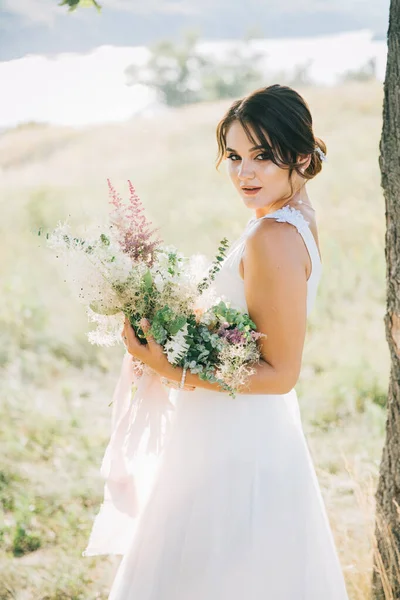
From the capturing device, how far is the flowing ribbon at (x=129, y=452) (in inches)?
83.0

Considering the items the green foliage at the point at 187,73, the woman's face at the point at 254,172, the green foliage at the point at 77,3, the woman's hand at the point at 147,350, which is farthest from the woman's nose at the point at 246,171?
the green foliage at the point at 187,73

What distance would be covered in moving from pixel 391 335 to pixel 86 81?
21627 millimetres

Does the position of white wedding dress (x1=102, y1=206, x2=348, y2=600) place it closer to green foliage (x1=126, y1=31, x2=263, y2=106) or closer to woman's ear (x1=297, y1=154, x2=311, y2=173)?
woman's ear (x1=297, y1=154, x2=311, y2=173)

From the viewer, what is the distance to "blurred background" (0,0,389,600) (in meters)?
3.82

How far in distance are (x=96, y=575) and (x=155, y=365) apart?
1989 mm

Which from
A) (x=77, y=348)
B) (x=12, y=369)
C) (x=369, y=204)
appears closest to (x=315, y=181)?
(x=369, y=204)

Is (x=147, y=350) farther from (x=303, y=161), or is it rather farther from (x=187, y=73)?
(x=187, y=73)

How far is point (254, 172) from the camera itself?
2.05 m

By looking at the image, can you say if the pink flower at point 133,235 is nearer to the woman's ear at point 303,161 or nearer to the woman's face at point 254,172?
the woman's face at point 254,172

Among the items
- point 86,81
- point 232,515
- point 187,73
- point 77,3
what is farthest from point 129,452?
point 187,73

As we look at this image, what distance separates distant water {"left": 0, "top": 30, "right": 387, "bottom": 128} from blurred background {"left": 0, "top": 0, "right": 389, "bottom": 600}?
0.24 feet

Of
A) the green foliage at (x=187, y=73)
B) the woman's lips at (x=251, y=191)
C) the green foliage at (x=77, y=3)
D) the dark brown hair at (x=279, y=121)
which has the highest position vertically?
the green foliage at (x=187, y=73)

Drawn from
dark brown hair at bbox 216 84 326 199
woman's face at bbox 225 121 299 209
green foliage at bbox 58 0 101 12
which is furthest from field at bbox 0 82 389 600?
green foliage at bbox 58 0 101 12

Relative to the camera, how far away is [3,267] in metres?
9.08
